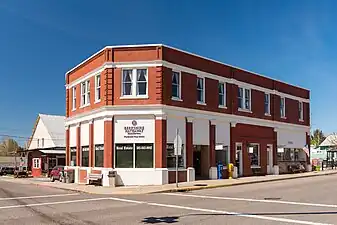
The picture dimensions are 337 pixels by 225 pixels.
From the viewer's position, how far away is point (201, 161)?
29.8m

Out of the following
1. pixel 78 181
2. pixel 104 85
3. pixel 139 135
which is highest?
pixel 104 85

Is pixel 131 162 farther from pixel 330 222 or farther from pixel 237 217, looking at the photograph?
pixel 330 222

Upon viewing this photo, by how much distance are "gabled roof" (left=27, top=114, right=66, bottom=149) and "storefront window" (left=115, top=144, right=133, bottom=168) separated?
38.9 metres

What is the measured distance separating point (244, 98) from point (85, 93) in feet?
42.0

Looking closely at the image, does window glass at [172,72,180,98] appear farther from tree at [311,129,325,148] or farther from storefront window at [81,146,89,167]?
tree at [311,129,325,148]

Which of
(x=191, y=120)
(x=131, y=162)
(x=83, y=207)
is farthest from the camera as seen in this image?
(x=191, y=120)

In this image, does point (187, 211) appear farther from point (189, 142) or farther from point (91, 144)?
point (91, 144)

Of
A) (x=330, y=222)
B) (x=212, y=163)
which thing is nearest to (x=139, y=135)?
(x=212, y=163)

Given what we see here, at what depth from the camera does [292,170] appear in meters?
38.8

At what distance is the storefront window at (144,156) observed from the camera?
2547 cm

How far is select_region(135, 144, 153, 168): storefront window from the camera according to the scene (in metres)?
25.5

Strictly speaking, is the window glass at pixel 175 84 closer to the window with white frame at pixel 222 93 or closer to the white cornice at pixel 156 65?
the white cornice at pixel 156 65

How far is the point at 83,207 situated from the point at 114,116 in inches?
446

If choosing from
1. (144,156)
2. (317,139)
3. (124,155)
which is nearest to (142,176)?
(144,156)
